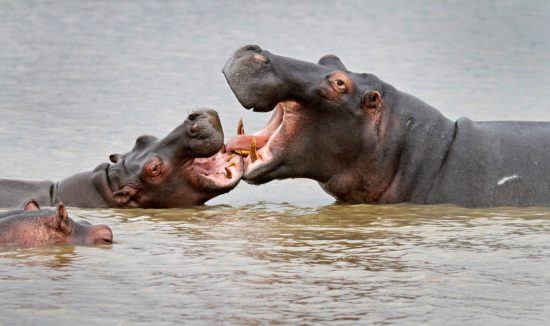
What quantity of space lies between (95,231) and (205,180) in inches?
67.1

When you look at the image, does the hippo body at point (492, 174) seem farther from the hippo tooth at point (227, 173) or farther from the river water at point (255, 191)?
the hippo tooth at point (227, 173)

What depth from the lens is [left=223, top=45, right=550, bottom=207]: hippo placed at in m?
8.82

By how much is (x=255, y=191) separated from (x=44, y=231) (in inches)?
126

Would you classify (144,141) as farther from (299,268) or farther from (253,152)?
(299,268)

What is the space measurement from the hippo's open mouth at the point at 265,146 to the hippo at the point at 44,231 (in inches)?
63.4

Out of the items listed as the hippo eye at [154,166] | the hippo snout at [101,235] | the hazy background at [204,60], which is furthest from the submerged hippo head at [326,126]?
the hippo snout at [101,235]

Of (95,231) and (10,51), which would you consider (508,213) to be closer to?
(95,231)

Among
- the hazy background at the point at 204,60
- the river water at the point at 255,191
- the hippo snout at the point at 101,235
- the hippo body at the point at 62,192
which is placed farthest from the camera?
the hazy background at the point at 204,60

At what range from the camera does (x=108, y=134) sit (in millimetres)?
11945

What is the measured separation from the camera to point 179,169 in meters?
8.98

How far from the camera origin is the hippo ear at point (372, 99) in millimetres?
8852

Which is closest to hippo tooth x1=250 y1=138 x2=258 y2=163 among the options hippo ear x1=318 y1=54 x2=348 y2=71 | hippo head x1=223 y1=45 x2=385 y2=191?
hippo head x1=223 y1=45 x2=385 y2=191

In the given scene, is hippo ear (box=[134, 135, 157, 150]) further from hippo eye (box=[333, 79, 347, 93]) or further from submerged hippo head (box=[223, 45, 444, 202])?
hippo eye (box=[333, 79, 347, 93])

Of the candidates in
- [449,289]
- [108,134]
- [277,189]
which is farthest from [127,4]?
[449,289]
